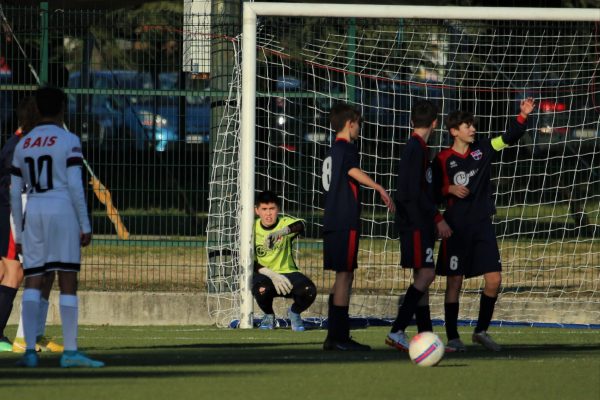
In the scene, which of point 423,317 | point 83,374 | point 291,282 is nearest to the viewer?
point 83,374

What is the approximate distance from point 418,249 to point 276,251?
3025 mm

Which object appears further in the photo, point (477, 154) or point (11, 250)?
point (477, 154)

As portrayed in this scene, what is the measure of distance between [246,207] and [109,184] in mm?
1909

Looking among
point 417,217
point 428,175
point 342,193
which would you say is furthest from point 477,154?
point 342,193

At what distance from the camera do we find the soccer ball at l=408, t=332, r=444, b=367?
370 inches

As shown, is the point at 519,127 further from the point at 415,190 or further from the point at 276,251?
the point at 276,251

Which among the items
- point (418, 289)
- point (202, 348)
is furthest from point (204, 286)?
point (418, 289)

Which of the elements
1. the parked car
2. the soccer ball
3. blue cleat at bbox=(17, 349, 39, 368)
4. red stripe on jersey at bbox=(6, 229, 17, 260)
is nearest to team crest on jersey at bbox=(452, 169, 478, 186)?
the soccer ball

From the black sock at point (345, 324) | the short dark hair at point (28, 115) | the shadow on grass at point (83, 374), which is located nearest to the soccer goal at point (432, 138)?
the black sock at point (345, 324)

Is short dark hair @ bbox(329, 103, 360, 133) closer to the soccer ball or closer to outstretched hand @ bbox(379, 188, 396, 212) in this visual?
outstretched hand @ bbox(379, 188, 396, 212)

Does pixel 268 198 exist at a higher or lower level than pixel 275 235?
higher

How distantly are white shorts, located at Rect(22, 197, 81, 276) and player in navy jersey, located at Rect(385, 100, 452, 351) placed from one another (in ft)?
8.31

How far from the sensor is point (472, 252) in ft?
36.3

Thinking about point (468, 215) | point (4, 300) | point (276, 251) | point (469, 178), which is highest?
point (469, 178)
